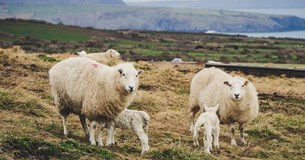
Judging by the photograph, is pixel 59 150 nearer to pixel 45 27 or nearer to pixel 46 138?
pixel 46 138

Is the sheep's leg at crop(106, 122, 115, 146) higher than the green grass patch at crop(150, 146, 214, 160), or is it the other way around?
the sheep's leg at crop(106, 122, 115, 146)

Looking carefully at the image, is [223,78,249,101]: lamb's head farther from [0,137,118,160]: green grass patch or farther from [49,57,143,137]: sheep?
[0,137,118,160]: green grass patch

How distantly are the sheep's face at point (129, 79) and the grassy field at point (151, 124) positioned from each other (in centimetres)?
131

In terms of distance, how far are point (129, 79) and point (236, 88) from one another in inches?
139

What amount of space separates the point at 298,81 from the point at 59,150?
63.2 ft

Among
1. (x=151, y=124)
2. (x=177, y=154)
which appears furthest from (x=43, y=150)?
(x=151, y=124)

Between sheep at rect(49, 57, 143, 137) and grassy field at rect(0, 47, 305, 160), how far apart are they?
685 mm

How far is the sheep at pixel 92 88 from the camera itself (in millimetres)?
11539

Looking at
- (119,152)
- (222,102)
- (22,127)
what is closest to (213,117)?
(222,102)

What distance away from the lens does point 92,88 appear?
11875 mm

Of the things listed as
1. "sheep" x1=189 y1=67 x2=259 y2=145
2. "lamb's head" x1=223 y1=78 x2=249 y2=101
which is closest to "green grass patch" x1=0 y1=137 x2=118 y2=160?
"lamb's head" x1=223 y1=78 x2=249 y2=101

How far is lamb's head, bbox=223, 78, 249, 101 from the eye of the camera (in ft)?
44.4

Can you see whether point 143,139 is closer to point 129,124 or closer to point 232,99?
Result: point 129,124

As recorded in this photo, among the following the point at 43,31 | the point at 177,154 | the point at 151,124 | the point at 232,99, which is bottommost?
the point at 43,31
